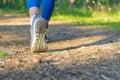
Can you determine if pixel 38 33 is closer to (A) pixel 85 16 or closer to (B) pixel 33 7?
(B) pixel 33 7

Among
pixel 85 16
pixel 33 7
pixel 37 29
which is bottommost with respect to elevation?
pixel 85 16

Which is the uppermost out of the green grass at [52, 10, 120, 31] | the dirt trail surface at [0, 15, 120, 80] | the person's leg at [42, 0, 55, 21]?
the person's leg at [42, 0, 55, 21]

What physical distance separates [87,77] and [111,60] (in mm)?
674

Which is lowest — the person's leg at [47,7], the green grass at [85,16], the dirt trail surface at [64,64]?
the green grass at [85,16]

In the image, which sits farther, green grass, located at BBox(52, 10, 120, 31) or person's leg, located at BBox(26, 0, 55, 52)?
green grass, located at BBox(52, 10, 120, 31)

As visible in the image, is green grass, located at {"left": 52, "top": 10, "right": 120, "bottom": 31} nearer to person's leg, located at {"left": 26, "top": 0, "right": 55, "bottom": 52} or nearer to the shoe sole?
person's leg, located at {"left": 26, "top": 0, "right": 55, "bottom": 52}

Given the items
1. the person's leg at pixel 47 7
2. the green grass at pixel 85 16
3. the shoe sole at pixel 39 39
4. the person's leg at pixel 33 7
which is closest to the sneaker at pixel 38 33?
the shoe sole at pixel 39 39

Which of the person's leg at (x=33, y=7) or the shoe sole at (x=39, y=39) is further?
the person's leg at (x=33, y=7)

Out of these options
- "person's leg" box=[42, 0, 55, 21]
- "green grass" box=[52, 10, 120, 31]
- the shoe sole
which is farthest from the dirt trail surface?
"green grass" box=[52, 10, 120, 31]

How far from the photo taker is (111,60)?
377cm

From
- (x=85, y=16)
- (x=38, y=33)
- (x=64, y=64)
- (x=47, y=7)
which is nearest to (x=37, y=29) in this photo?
(x=38, y=33)

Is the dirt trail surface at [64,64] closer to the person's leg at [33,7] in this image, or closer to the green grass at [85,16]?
the person's leg at [33,7]

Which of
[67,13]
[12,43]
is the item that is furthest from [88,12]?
[12,43]

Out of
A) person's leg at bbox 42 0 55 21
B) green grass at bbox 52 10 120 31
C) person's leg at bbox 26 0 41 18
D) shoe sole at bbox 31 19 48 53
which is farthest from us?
green grass at bbox 52 10 120 31
